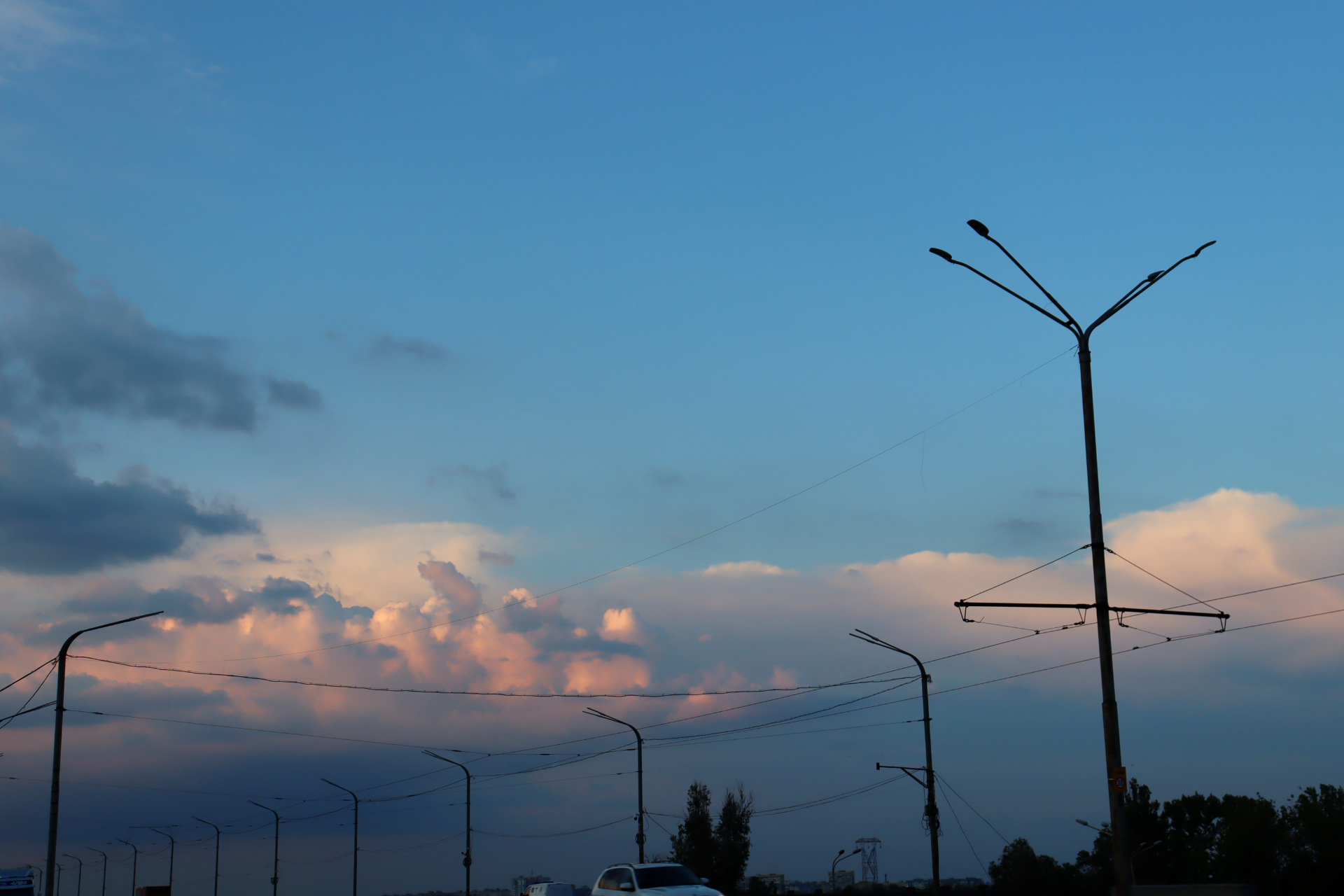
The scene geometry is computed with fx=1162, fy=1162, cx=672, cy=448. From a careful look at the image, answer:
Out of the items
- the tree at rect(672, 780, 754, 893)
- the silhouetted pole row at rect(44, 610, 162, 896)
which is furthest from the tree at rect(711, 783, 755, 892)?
the silhouetted pole row at rect(44, 610, 162, 896)

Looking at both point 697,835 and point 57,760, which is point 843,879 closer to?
point 697,835

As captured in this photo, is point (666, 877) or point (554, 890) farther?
point (554, 890)

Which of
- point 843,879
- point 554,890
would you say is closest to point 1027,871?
point 843,879

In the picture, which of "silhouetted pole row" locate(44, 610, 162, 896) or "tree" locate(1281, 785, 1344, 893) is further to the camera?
"tree" locate(1281, 785, 1344, 893)

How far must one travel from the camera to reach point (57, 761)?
4197 centimetres

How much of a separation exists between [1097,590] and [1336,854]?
3556 inches

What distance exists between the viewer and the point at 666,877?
1110 inches

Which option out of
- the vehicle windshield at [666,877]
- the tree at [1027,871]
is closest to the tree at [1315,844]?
the tree at [1027,871]

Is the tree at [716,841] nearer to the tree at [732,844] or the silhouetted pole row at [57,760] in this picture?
the tree at [732,844]

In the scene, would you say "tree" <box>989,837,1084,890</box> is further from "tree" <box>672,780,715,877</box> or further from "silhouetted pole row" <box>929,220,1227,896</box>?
"silhouetted pole row" <box>929,220,1227,896</box>

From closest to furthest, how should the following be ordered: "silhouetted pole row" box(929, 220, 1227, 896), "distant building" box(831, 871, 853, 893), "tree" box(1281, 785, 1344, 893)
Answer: "silhouetted pole row" box(929, 220, 1227, 896)
"tree" box(1281, 785, 1344, 893)
"distant building" box(831, 871, 853, 893)

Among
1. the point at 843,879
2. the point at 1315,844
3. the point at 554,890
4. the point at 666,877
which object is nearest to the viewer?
the point at 666,877

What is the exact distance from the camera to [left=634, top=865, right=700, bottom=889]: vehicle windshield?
1091 inches

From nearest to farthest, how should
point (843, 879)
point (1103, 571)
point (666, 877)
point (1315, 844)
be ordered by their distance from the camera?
1. point (1103, 571)
2. point (666, 877)
3. point (1315, 844)
4. point (843, 879)
